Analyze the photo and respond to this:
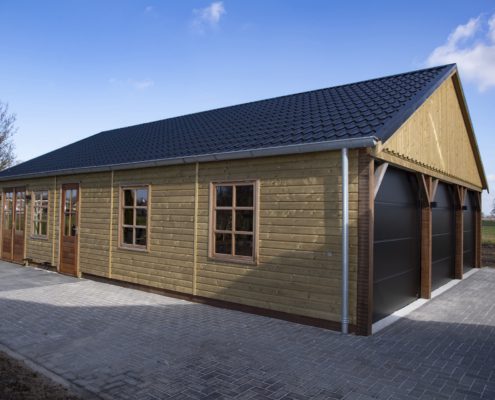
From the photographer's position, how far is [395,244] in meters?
7.36

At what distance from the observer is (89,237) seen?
10.4 meters

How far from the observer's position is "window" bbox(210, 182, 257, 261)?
7.18m

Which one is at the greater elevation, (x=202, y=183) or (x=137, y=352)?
(x=202, y=183)

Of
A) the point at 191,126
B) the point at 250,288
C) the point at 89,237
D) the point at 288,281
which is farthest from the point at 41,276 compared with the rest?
the point at 288,281

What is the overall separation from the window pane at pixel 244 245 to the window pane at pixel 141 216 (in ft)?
8.97

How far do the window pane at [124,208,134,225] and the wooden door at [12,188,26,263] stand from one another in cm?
551

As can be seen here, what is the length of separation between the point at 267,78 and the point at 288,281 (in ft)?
27.5

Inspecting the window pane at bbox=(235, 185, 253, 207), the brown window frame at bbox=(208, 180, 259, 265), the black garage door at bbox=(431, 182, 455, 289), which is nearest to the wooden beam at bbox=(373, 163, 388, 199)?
the brown window frame at bbox=(208, 180, 259, 265)

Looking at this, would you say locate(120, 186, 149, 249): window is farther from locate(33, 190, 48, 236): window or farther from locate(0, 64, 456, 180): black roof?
locate(33, 190, 48, 236): window

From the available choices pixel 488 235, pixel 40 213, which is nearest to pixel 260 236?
pixel 40 213

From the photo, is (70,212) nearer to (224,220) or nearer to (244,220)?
(224,220)

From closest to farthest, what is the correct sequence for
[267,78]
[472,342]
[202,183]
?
[472,342], [202,183], [267,78]

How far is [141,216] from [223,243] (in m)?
2.60

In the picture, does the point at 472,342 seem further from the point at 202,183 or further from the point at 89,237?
the point at 89,237
